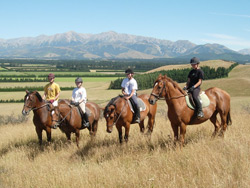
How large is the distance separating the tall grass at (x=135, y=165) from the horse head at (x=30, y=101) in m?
1.69

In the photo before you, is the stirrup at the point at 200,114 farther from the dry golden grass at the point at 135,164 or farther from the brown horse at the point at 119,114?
the brown horse at the point at 119,114

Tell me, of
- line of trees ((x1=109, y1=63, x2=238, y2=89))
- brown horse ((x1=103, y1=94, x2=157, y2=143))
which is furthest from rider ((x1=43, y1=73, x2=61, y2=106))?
line of trees ((x1=109, y1=63, x2=238, y2=89))

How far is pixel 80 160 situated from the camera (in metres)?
8.82

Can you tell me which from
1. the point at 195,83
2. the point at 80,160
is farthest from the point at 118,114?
the point at 195,83

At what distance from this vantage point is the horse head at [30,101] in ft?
33.2

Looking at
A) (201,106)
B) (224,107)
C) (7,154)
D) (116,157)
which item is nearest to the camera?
(116,157)

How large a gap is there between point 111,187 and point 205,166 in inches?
91.7

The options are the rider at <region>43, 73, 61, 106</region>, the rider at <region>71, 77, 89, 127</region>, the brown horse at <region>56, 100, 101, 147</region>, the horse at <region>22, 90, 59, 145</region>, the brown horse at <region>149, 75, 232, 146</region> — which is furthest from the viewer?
the rider at <region>43, 73, 61, 106</region>

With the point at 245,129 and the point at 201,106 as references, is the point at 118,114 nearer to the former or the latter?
the point at 201,106

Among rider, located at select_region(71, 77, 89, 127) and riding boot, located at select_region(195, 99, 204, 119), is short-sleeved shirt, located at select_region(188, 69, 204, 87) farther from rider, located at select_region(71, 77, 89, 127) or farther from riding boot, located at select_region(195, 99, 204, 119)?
rider, located at select_region(71, 77, 89, 127)

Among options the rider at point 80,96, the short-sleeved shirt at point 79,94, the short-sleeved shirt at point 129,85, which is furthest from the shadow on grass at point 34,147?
the short-sleeved shirt at point 129,85

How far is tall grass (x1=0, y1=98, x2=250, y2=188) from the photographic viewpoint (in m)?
5.96

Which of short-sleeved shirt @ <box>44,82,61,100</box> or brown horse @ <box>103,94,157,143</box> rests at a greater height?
short-sleeved shirt @ <box>44,82,61,100</box>

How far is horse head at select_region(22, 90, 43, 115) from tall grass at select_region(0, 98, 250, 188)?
1.69 meters
